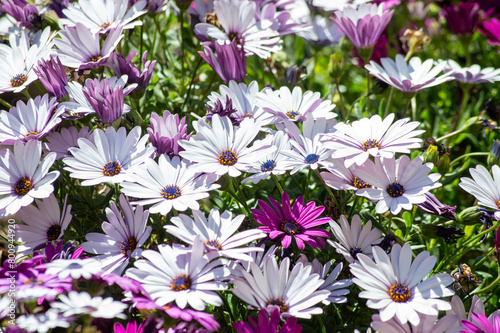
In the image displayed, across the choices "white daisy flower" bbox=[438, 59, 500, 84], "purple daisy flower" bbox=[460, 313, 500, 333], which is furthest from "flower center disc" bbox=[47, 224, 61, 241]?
"white daisy flower" bbox=[438, 59, 500, 84]

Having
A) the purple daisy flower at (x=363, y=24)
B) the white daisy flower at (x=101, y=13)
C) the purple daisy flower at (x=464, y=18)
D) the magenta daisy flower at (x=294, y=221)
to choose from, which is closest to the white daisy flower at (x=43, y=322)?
the magenta daisy flower at (x=294, y=221)

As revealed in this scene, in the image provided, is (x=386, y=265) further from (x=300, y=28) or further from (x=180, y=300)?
(x=300, y=28)

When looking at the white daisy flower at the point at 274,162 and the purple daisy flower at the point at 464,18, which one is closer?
the white daisy flower at the point at 274,162

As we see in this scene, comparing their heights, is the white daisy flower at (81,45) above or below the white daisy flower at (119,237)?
above

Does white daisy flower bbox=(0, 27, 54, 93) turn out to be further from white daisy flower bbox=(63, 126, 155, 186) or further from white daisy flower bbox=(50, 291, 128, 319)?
white daisy flower bbox=(50, 291, 128, 319)

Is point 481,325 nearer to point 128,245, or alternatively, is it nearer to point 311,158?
point 311,158

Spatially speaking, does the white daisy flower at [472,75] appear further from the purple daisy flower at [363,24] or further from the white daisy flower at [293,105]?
the white daisy flower at [293,105]
